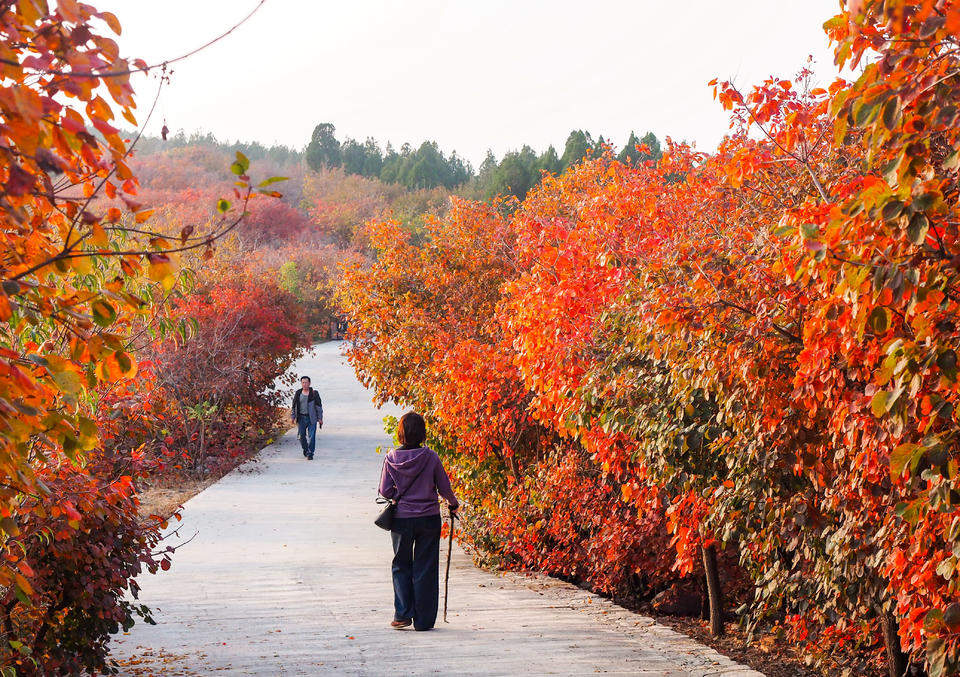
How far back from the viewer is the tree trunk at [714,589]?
311 inches

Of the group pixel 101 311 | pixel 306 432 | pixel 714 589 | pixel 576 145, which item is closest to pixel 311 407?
pixel 306 432

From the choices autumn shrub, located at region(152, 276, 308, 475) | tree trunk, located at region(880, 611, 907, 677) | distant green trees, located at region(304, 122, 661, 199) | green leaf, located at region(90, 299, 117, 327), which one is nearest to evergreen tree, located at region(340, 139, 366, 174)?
distant green trees, located at region(304, 122, 661, 199)

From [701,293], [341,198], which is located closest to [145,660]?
[701,293]

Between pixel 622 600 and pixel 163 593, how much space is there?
14.9 feet

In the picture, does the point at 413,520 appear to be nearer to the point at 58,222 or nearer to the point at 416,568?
the point at 416,568

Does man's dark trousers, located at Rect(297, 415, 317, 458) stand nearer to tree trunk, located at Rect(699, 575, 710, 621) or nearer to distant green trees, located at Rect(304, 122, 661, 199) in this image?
tree trunk, located at Rect(699, 575, 710, 621)

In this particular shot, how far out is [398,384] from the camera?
1561 centimetres

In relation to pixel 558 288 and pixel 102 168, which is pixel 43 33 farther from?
pixel 558 288

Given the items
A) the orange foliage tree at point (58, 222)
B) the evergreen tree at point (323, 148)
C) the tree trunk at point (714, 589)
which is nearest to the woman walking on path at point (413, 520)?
the tree trunk at point (714, 589)

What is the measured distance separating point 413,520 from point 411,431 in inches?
27.6

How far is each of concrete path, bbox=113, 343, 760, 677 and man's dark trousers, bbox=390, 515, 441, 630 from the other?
0.21 meters

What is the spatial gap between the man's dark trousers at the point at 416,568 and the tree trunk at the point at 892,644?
3304 mm

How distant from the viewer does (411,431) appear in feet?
25.1

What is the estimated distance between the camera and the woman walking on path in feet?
24.7
